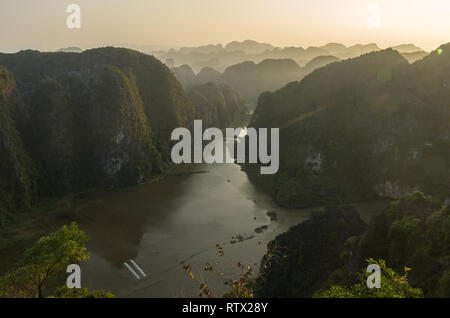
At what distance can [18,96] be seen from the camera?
89.6m

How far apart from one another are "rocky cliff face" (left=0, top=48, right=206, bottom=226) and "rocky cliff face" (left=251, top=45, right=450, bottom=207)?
44480 millimetres

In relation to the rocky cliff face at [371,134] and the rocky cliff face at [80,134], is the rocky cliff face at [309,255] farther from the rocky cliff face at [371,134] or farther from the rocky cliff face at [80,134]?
the rocky cliff face at [80,134]

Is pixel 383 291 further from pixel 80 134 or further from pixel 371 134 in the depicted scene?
pixel 80 134

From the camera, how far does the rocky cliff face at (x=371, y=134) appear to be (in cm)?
8006

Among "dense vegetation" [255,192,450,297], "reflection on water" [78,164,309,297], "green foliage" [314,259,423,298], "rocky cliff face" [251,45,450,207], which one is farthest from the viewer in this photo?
"rocky cliff face" [251,45,450,207]

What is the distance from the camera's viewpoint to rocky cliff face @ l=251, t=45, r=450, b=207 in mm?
80062

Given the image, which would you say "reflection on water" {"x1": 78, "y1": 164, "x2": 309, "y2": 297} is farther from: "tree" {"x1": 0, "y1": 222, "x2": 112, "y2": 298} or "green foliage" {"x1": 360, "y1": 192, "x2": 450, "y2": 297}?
"tree" {"x1": 0, "y1": 222, "x2": 112, "y2": 298}

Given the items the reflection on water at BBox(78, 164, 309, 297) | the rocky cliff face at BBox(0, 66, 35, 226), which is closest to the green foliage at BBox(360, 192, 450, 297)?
the reflection on water at BBox(78, 164, 309, 297)

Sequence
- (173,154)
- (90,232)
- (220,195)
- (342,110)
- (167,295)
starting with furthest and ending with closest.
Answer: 1. (173,154)
2. (342,110)
3. (220,195)
4. (90,232)
5. (167,295)

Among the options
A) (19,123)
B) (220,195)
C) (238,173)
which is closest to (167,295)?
(220,195)

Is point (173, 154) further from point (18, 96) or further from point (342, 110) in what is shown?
point (342, 110)

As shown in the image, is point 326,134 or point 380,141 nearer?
point 380,141

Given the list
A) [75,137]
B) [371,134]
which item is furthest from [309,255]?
[75,137]

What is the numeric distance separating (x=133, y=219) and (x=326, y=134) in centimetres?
6032
